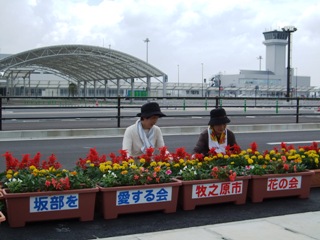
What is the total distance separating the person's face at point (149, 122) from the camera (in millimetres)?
6418

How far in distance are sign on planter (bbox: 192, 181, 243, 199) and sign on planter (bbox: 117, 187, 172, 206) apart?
1.32 feet

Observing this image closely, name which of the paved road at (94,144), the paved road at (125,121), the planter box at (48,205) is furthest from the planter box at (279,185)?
the paved road at (125,121)

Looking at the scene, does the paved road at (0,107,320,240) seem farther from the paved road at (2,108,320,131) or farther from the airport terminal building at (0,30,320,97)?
the airport terminal building at (0,30,320,97)

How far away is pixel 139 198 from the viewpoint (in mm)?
5926

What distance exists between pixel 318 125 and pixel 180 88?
63.7 meters

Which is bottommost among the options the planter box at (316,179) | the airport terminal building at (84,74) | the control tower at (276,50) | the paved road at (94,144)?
the paved road at (94,144)

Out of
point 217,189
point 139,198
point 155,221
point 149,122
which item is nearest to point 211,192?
point 217,189

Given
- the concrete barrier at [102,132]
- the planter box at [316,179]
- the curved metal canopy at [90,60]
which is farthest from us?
the curved metal canopy at [90,60]

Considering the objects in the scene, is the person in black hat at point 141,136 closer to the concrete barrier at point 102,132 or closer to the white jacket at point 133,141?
the white jacket at point 133,141

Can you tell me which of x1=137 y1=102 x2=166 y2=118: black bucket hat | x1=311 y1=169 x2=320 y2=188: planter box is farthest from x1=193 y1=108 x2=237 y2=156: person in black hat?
x1=311 y1=169 x2=320 y2=188: planter box

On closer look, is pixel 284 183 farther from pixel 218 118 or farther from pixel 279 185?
pixel 218 118

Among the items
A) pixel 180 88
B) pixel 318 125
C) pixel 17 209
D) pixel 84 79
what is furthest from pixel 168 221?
pixel 180 88

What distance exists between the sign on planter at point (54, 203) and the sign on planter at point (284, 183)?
2858 mm

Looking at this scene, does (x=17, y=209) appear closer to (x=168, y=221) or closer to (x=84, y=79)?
(x=168, y=221)
